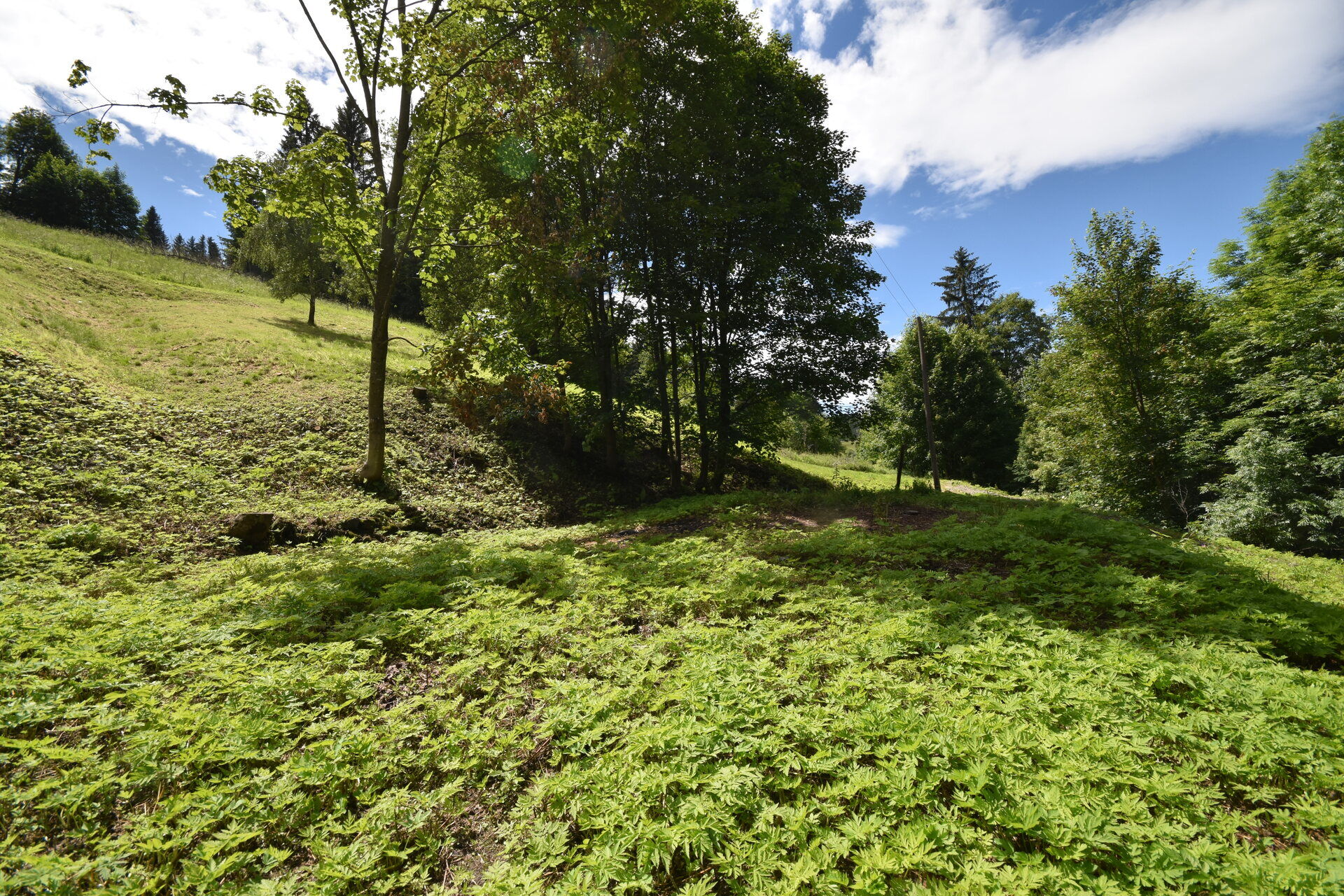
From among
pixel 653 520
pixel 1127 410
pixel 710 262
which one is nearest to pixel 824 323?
pixel 710 262

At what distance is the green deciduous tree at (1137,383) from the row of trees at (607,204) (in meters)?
8.20

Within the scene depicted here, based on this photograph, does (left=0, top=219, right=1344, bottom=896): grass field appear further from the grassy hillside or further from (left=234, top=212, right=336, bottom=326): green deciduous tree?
(left=234, top=212, right=336, bottom=326): green deciduous tree

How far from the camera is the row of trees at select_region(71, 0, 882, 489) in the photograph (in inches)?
405

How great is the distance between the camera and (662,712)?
3.65 meters

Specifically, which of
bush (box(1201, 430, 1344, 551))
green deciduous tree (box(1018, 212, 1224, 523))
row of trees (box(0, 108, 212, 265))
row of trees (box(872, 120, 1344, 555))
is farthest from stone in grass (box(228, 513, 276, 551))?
row of trees (box(0, 108, 212, 265))

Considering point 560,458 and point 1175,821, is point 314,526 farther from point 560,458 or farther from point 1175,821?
point 1175,821

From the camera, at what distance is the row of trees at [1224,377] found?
12.9m

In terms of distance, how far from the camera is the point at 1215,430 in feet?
53.0

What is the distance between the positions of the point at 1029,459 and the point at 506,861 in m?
36.0

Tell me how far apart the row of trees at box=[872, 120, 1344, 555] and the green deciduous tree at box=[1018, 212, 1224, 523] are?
4 centimetres

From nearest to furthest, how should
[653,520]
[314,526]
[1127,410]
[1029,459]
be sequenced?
[314,526], [653,520], [1127,410], [1029,459]

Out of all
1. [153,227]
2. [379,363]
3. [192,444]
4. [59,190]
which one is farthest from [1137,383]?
[153,227]

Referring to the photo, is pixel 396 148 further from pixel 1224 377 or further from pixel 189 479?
pixel 1224 377

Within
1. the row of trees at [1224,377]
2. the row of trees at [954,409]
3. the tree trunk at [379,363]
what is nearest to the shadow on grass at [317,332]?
the tree trunk at [379,363]
